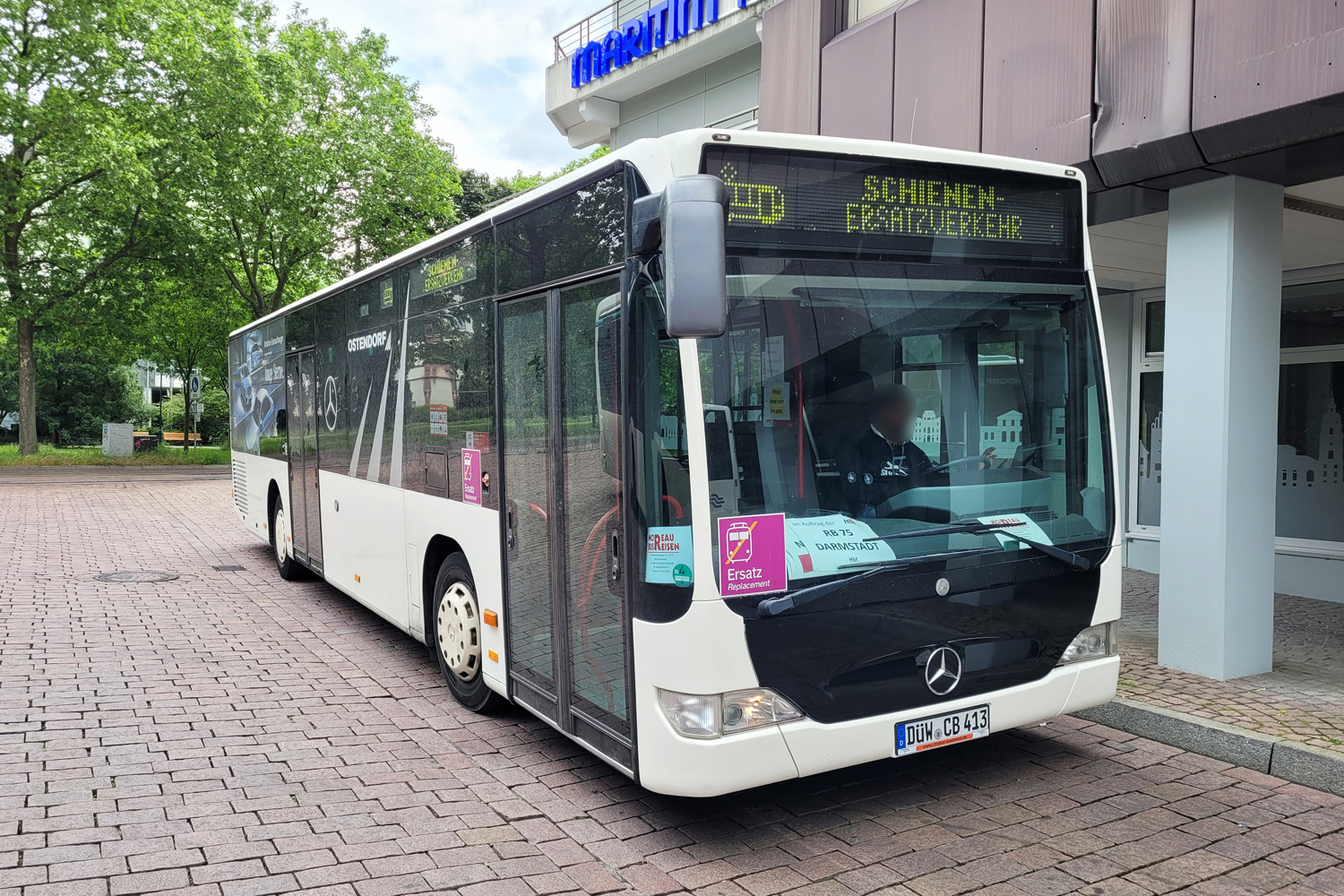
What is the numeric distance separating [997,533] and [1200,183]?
3.53m

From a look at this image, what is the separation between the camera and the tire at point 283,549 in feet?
35.8

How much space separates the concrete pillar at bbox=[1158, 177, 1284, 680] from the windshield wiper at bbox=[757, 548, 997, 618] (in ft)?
9.64

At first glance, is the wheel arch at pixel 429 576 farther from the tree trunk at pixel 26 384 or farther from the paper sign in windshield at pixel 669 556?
the tree trunk at pixel 26 384

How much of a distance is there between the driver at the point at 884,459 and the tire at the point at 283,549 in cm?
810

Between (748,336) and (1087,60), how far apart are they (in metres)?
4.56

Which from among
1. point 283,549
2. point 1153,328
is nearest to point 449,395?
point 283,549

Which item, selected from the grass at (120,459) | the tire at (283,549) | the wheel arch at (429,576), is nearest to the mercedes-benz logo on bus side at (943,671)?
the wheel arch at (429,576)

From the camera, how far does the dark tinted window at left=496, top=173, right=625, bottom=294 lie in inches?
168

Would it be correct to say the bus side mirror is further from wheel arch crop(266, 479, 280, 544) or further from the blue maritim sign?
the blue maritim sign

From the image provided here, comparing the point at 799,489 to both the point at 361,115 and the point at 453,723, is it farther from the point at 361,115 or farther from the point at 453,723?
the point at 361,115

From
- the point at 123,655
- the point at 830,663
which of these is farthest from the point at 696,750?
the point at 123,655

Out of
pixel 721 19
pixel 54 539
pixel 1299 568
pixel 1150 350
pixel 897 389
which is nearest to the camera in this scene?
pixel 897 389

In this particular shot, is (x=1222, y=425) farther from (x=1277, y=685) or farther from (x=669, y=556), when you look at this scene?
(x=669, y=556)

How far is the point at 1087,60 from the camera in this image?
693cm
